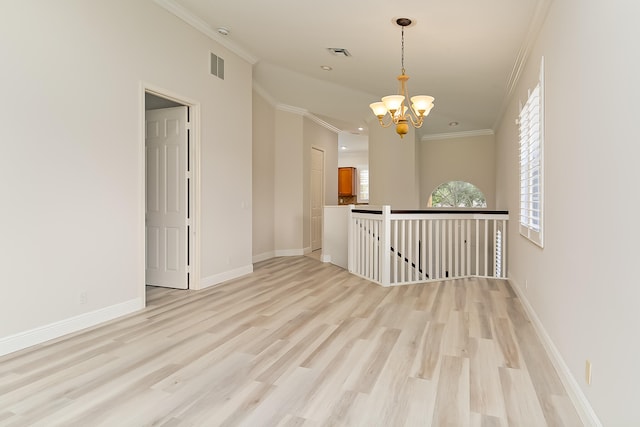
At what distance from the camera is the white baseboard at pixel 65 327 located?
290cm

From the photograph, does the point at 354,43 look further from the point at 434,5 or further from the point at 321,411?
the point at 321,411

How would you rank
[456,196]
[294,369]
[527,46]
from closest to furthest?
[294,369] < [527,46] < [456,196]

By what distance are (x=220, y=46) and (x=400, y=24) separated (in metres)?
2.45

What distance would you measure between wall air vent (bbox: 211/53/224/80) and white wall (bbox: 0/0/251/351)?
318 mm

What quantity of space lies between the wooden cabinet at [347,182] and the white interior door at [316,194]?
4.36 meters

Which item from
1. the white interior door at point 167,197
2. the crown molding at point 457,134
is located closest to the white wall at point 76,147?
the white interior door at point 167,197

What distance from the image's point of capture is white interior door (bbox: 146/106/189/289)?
491cm

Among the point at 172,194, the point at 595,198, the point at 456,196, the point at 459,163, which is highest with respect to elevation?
the point at 459,163

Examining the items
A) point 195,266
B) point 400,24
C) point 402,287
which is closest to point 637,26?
point 400,24

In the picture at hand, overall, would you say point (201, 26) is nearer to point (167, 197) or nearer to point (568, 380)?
point (167, 197)

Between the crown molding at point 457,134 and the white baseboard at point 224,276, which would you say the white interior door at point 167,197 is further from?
the crown molding at point 457,134

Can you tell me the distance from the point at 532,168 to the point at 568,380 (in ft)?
6.94

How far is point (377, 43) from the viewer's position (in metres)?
4.75

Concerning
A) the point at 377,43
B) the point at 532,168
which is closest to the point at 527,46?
the point at 532,168
